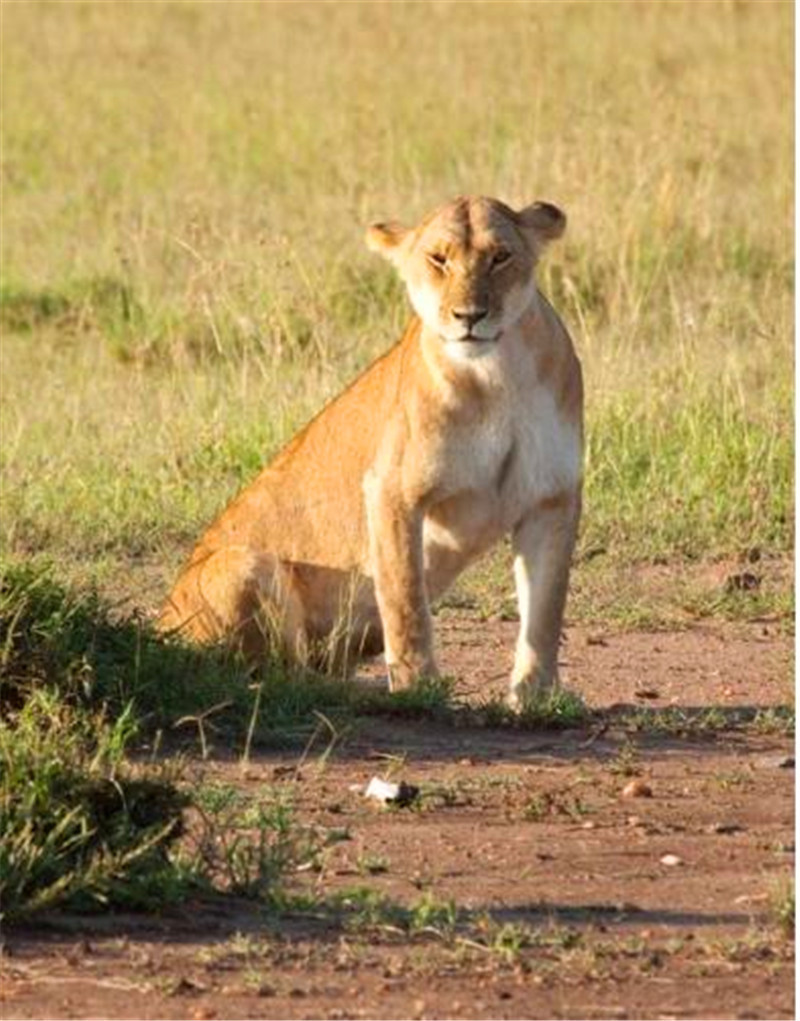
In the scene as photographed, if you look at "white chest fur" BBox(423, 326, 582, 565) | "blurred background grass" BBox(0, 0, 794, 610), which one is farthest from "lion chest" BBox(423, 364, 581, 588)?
"blurred background grass" BBox(0, 0, 794, 610)

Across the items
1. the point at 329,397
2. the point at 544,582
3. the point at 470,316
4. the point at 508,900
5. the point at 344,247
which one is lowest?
the point at 344,247

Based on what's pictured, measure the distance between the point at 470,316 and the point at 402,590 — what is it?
61 centimetres

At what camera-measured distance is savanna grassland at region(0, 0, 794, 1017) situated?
488 centimetres

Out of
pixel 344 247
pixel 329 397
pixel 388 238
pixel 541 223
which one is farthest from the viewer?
Answer: pixel 344 247

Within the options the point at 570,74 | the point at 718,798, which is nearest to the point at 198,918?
the point at 718,798

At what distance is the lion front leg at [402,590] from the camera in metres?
6.72

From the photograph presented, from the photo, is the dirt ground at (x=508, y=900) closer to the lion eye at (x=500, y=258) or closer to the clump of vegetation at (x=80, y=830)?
the clump of vegetation at (x=80, y=830)

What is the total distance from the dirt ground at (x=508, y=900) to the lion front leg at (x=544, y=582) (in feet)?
0.83

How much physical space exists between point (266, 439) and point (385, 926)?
482 cm

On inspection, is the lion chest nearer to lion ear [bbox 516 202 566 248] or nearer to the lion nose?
the lion nose

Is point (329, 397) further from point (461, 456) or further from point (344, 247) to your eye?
point (461, 456)

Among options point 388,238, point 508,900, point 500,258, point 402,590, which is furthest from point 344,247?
point 508,900

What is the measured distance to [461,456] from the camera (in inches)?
263

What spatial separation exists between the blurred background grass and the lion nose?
1562mm
